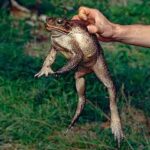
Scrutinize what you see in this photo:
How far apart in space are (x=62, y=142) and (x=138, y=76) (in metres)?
→ 1.69

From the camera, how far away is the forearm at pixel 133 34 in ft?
14.1

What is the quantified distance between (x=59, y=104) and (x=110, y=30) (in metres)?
1.45

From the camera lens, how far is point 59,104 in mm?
5422

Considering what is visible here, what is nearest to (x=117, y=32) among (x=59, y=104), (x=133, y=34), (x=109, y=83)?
(x=133, y=34)

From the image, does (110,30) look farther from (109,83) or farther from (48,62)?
(48,62)

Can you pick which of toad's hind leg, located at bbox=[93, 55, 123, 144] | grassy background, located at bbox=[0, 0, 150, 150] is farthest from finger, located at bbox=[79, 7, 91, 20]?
grassy background, located at bbox=[0, 0, 150, 150]

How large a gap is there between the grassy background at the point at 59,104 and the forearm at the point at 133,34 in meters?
0.67

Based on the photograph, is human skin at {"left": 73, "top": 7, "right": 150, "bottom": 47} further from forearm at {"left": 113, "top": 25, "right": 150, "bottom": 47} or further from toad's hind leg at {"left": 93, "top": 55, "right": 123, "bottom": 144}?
toad's hind leg at {"left": 93, "top": 55, "right": 123, "bottom": 144}

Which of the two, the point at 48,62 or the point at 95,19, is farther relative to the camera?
the point at 95,19

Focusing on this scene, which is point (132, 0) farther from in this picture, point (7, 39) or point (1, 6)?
point (7, 39)

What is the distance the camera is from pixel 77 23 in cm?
362

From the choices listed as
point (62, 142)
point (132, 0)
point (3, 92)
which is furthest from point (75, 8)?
point (62, 142)

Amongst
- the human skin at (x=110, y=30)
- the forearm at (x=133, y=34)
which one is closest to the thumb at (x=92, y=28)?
the human skin at (x=110, y=30)

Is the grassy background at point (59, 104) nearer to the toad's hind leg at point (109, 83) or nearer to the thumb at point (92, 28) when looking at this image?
the toad's hind leg at point (109, 83)
